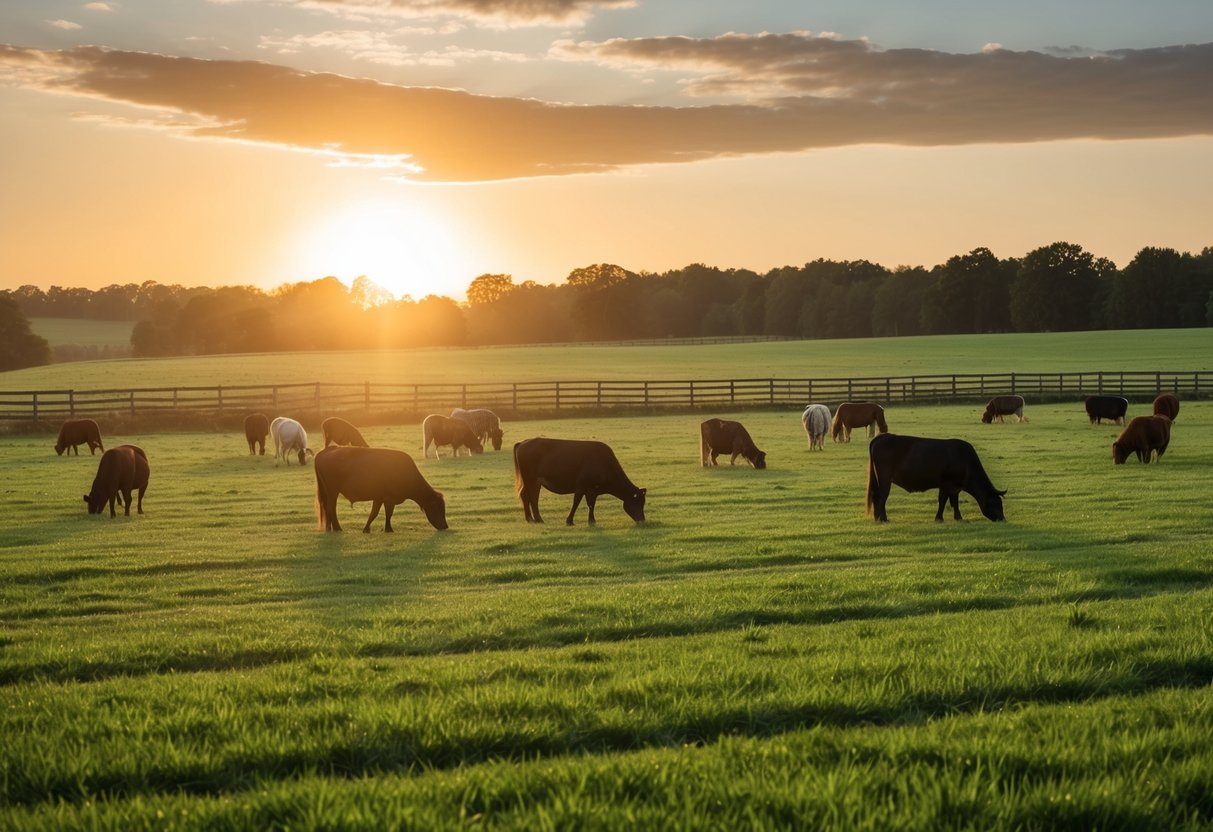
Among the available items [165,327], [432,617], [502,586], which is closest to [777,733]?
[432,617]

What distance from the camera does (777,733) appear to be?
583 centimetres

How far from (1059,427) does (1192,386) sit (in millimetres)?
21855

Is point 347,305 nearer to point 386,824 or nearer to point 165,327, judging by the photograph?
point 165,327

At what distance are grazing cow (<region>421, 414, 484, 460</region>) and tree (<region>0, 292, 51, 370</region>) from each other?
72.7m

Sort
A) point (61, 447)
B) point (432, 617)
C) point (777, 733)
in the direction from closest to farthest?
point (777, 733), point (432, 617), point (61, 447)

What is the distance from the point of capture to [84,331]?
150 metres

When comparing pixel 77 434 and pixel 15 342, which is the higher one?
pixel 15 342

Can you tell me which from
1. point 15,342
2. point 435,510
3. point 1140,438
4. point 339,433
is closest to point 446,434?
point 339,433

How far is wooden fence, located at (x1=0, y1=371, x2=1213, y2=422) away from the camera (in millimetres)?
41875

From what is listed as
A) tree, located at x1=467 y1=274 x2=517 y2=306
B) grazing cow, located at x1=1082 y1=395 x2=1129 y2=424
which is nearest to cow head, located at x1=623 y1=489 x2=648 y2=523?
grazing cow, located at x1=1082 y1=395 x2=1129 y2=424

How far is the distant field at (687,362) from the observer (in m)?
72.5

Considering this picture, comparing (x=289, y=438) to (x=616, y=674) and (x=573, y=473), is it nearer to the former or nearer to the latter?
(x=573, y=473)

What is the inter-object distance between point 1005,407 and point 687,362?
4848 cm

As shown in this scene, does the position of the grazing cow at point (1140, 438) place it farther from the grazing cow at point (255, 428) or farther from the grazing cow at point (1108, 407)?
the grazing cow at point (255, 428)
